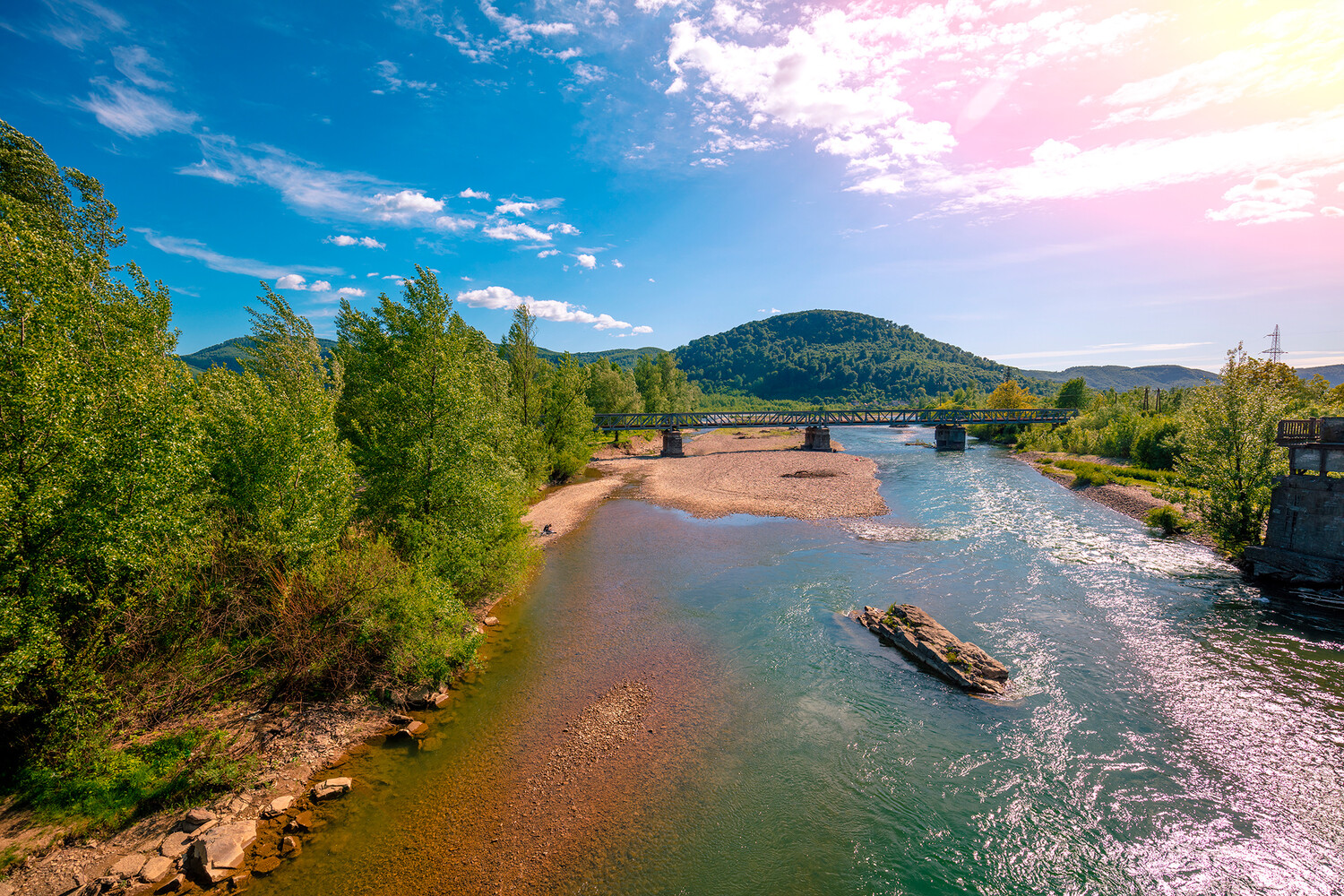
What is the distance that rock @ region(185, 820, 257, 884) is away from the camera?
413 inches

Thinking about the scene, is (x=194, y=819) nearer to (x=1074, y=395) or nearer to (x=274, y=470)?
(x=274, y=470)

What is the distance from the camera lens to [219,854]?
10.8m

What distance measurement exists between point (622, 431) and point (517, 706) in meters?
75.9

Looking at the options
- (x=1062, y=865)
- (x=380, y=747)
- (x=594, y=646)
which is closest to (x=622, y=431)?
(x=594, y=646)

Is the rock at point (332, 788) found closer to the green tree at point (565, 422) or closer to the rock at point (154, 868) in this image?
the rock at point (154, 868)

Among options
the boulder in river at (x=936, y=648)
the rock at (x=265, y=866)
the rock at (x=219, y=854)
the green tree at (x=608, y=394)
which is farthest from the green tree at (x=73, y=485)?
the green tree at (x=608, y=394)

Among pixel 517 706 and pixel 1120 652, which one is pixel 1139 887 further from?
pixel 517 706

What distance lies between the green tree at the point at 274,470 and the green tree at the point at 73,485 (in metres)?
1.82

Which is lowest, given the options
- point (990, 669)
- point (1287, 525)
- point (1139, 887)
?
point (1139, 887)

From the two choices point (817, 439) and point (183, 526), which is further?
point (817, 439)

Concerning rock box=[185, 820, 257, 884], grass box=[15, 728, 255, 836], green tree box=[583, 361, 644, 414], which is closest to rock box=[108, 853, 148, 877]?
rock box=[185, 820, 257, 884]

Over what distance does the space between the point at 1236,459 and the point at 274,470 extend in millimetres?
45094

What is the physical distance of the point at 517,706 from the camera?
672 inches

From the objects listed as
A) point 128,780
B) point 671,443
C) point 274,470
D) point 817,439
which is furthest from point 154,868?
point 817,439
